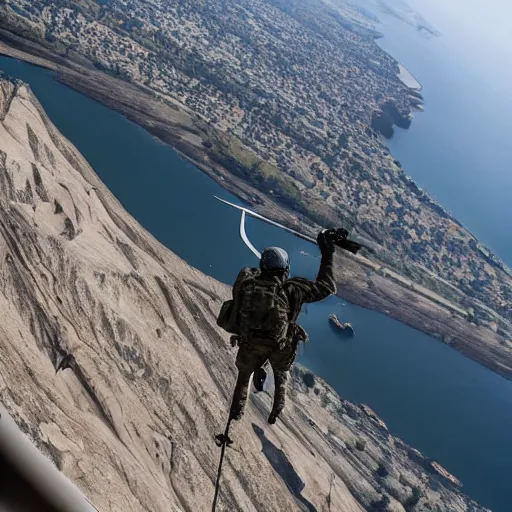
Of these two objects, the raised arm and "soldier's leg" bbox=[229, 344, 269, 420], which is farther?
"soldier's leg" bbox=[229, 344, 269, 420]

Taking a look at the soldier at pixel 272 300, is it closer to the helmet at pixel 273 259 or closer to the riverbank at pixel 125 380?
the helmet at pixel 273 259

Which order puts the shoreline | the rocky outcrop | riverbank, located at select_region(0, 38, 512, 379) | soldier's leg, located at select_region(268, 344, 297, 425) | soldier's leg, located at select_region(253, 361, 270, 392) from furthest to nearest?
the shoreline → the rocky outcrop → riverbank, located at select_region(0, 38, 512, 379) → soldier's leg, located at select_region(253, 361, 270, 392) → soldier's leg, located at select_region(268, 344, 297, 425)

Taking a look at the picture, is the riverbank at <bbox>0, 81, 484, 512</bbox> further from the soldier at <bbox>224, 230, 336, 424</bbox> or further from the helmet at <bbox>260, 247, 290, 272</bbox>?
the helmet at <bbox>260, 247, 290, 272</bbox>

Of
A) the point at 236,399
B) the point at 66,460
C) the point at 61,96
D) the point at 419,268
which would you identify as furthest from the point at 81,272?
the point at 419,268

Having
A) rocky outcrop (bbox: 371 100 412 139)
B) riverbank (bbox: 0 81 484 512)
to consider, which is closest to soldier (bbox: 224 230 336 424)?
riverbank (bbox: 0 81 484 512)

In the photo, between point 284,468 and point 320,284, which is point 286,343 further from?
point 284,468

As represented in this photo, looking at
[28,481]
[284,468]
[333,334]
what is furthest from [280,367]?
[333,334]

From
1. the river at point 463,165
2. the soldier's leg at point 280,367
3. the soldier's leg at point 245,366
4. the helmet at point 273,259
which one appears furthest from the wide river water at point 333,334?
the river at point 463,165
